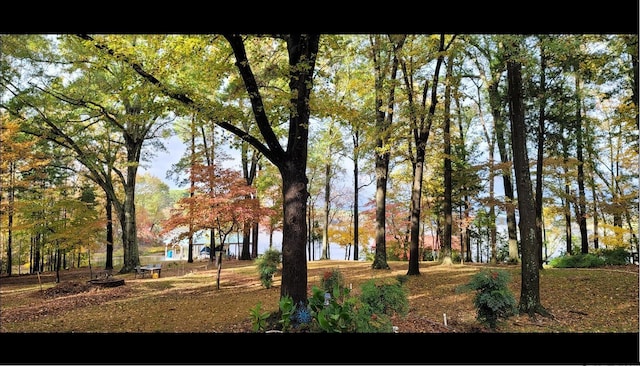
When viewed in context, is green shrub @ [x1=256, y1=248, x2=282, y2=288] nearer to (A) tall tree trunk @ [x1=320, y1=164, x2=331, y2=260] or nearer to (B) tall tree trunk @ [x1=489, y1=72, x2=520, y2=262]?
(A) tall tree trunk @ [x1=320, y1=164, x2=331, y2=260]

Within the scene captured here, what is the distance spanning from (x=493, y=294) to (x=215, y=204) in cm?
445

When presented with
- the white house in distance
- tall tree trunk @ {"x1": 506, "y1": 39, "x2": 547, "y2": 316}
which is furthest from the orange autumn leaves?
the white house in distance

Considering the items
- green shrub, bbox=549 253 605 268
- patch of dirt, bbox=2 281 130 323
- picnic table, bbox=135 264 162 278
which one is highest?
green shrub, bbox=549 253 605 268

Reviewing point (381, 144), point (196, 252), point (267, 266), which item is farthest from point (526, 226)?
point (196, 252)

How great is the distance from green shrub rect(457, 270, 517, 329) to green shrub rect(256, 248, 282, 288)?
354 centimetres

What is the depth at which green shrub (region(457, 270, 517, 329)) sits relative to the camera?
3133mm

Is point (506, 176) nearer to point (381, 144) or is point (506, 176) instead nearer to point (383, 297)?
point (381, 144)

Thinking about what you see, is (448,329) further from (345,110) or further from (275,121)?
(275,121)

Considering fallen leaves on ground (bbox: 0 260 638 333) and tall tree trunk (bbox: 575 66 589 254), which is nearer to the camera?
fallen leaves on ground (bbox: 0 260 638 333)

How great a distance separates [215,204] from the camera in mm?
6125

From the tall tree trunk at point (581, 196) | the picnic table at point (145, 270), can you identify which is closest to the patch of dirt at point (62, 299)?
the picnic table at point (145, 270)

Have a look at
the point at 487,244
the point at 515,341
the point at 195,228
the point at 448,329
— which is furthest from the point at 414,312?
the point at 487,244

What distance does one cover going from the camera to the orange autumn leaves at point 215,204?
609 centimetres
